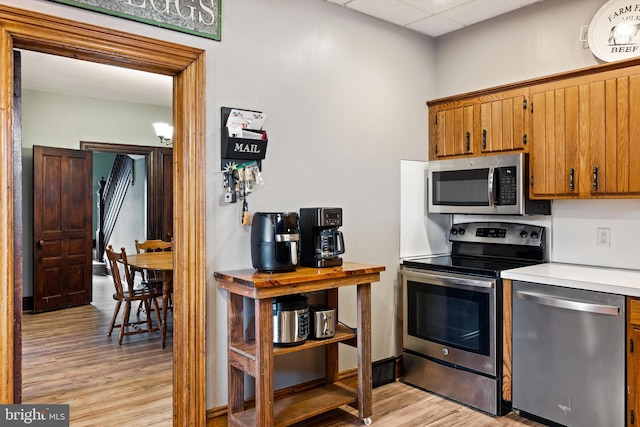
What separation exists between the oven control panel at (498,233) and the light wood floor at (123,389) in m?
1.19

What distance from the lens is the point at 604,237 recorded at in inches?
117

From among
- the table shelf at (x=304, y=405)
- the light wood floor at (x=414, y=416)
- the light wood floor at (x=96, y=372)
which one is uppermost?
the table shelf at (x=304, y=405)

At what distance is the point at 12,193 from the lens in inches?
81.4

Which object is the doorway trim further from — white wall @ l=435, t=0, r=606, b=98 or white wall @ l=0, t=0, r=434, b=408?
white wall @ l=435, t=0, r=606, b=98

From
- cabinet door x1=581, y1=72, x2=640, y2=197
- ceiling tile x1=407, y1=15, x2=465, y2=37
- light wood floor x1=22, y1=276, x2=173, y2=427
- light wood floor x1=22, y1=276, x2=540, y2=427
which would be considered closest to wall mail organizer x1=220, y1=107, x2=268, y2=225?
light wood floor x1=22, y1=276, x2=540, y2=427

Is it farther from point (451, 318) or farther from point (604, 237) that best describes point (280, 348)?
point (604, 237)

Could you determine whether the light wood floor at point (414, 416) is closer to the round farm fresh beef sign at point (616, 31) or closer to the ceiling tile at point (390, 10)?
the round farm fresh beef sign at point (616, 31)

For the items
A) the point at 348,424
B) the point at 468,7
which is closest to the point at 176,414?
the point at 348,424

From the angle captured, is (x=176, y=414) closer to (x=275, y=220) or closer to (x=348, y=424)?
(x=348, y=424)

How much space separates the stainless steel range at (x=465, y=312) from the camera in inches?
113

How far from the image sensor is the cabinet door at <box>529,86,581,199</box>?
2867 millimetres

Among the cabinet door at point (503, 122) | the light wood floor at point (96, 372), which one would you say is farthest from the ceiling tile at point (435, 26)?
the light wood floor at point (96, 372)

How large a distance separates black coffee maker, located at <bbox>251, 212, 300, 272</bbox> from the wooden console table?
0.06 m

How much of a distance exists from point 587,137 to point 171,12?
2.54 m
